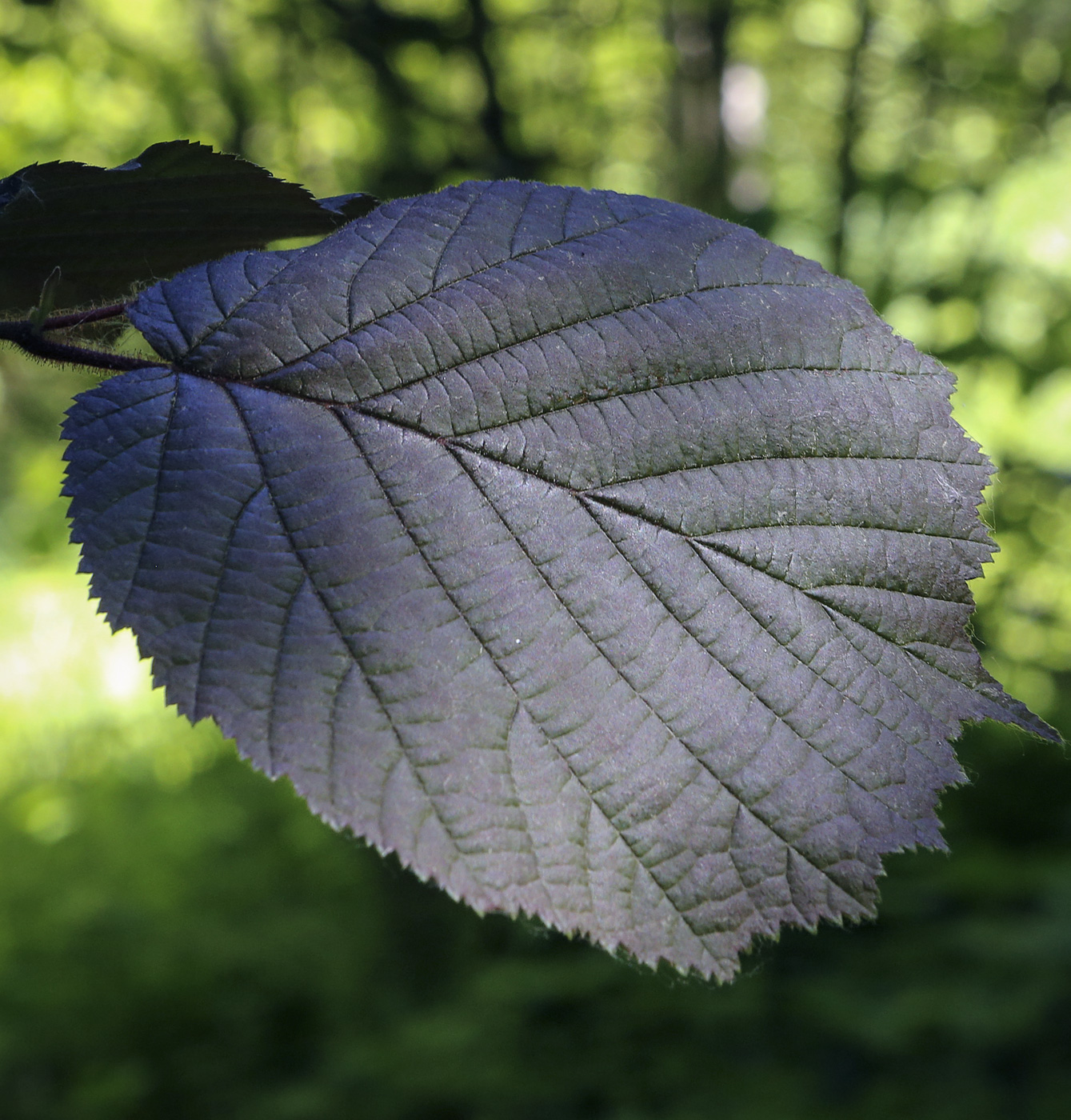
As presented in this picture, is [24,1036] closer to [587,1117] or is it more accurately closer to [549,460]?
[587,1117]

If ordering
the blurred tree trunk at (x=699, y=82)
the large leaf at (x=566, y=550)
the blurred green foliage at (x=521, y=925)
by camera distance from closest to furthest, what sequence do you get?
the large leaf at (x=566, y=550)
the blurred green foliage at (x=521, y=925)
the blurred tree trunk at (x=699, y=82)

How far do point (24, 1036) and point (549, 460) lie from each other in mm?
3920

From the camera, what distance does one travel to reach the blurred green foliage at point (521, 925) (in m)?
3.00

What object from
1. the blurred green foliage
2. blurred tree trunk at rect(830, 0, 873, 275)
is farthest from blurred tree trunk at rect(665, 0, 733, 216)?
blurred tree trunk at rect(830, 0, 873, 275)

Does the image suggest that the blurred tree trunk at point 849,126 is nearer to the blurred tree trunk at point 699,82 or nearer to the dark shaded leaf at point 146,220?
the blurred tree trunk at point 699,82

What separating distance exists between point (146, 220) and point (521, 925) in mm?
2385

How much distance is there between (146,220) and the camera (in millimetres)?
715

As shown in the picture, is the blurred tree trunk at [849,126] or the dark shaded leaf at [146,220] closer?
the dark shaded leaf at [146,220]

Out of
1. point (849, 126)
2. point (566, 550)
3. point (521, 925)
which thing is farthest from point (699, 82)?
point (566, 550)

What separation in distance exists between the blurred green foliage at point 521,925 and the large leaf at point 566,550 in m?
1.99

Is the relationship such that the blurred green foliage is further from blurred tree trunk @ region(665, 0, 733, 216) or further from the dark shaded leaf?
the dark shaded leaf

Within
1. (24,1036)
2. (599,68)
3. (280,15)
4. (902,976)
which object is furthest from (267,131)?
(902,976)

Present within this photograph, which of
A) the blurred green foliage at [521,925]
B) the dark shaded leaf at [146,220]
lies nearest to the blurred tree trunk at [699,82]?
the blurred green foliage at [521,925]

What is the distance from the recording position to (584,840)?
1.86 ft
